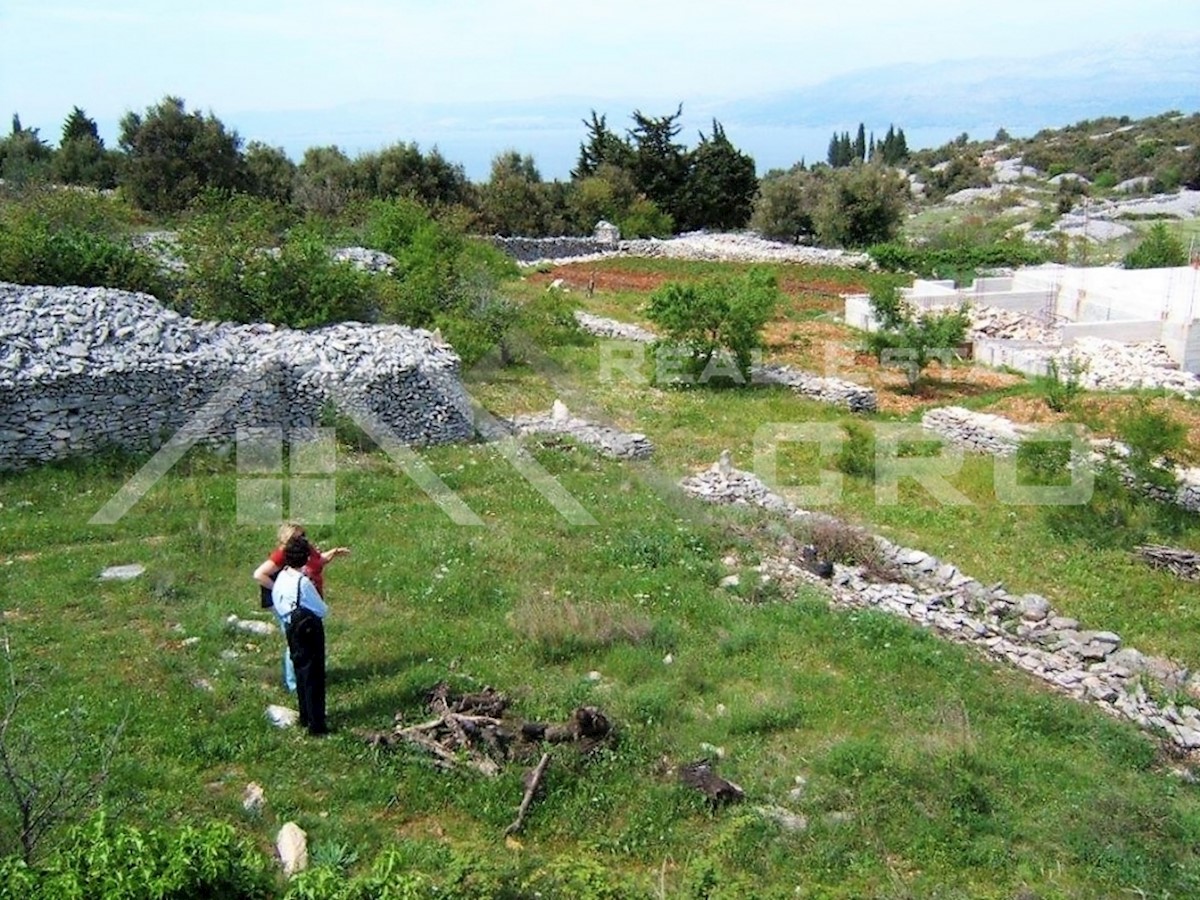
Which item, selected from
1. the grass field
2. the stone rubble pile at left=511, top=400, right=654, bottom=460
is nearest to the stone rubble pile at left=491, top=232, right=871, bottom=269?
the stone rubble pile at left=511, top=400, right=654, bottom=460

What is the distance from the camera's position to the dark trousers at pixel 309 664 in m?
6.79

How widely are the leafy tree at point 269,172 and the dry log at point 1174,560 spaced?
34098 mm

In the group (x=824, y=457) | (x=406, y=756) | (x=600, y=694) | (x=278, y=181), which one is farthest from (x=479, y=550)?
(x=278, y=181)

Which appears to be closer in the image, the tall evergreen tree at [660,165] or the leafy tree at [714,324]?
the leafy tree at [714,324]

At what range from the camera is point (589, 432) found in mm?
14805

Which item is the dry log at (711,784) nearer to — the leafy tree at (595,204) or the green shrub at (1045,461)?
the green shrub at (1045,461)

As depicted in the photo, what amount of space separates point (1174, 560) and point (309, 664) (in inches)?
375

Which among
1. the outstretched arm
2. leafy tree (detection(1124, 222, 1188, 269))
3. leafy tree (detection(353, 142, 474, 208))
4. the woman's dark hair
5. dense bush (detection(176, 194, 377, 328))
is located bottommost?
the outstretched arm

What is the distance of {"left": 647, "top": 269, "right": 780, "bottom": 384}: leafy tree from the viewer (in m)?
18.9

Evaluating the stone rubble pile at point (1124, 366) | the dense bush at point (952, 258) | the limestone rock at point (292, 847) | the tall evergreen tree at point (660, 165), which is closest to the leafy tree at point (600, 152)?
the tall evergreen tree at point (660, 165)

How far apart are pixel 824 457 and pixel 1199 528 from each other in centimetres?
490

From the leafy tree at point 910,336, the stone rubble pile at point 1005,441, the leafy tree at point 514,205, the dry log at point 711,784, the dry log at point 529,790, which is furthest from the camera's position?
the leafy tree at point 514,205

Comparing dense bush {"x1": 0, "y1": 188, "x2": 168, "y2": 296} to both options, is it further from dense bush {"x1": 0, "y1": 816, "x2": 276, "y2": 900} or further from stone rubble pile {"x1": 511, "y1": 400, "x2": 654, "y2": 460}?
dense bush {"x1": 0, "y1": 816, "x2": 276, "y2": 900}

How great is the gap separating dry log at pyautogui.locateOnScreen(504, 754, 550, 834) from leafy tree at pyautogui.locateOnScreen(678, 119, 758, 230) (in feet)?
147
